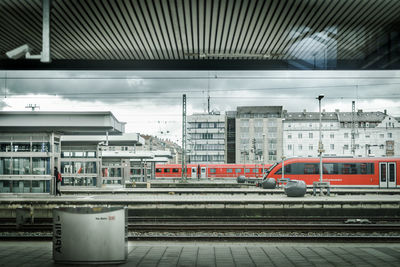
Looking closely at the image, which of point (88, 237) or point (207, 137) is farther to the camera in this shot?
point (207, 137)

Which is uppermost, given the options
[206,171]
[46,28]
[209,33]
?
[209,33]

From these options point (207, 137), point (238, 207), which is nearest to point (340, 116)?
point (207, 137)

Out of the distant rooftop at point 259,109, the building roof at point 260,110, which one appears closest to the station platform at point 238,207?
the building roof at point 260,110

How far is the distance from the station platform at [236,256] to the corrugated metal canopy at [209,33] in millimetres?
4664

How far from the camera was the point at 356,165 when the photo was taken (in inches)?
1330

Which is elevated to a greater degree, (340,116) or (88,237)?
(340,116)

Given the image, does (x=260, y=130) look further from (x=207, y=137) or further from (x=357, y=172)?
(x=357, y=172)

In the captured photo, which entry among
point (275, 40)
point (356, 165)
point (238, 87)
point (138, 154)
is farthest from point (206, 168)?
point (275, 40)

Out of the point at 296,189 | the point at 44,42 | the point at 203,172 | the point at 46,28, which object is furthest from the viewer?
the point at 203,172

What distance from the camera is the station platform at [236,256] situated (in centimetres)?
837

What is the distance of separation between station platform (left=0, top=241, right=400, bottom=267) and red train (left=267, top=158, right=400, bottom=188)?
24565mm

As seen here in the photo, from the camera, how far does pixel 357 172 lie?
111 ft

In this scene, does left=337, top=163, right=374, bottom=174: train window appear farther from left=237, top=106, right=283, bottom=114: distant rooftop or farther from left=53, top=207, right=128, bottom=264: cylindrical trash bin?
left=237, top=106, right=283, bottom=114: distant rooftop

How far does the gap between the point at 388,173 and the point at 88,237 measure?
30.8m
